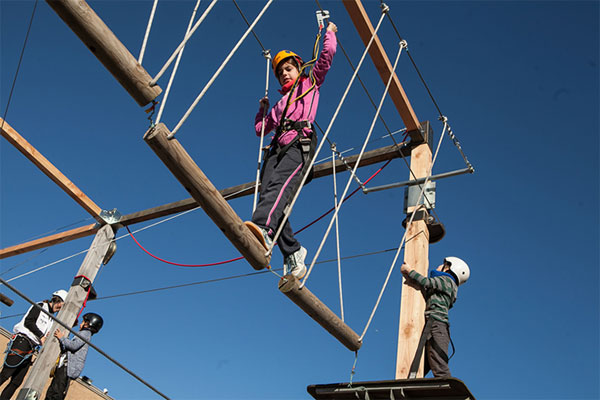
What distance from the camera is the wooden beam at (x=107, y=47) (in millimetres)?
2367

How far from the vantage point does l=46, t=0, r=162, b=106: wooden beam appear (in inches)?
93.2

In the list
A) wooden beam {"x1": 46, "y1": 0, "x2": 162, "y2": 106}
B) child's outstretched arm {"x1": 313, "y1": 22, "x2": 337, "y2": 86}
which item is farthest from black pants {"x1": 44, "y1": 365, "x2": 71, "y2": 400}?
wooden beam {"x1": 46, "y1": 0, "x2": 162, "y2": 106}

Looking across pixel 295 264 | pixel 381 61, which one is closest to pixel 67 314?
pixel 295 264

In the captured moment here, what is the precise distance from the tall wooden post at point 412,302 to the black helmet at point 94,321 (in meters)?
3.13

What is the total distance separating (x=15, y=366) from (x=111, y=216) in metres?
1.96

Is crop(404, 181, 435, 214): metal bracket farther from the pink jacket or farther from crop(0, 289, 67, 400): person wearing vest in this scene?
crop(0, 289, 67, 400): person wearing vest

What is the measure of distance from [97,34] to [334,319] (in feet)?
6.95

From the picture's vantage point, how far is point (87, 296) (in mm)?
6648

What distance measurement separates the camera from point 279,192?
3.54 meters

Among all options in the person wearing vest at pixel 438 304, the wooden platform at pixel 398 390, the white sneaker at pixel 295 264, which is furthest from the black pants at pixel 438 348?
the white sneaker at pixel 295 264

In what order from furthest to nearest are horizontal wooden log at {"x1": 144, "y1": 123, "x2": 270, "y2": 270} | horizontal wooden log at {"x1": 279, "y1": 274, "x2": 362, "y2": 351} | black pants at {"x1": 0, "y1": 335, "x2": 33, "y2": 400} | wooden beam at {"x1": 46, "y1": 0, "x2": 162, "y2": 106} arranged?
1. black pants at {"x1": 0, "y1": 335, "x2": 33, "y2": 400}
2. horizontal wooden log at {"x1": 279, "y1": 274, "x2": 362, "y2": 351}
3. horizontal wooden log at {"x1": 144, "y1": 123, "x2": 270, "y2": 270}
4. wooden beam at {"x1": 46, "y1": 0, "x2": 162, "y2": 106}

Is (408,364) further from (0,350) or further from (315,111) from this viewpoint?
(0,350)

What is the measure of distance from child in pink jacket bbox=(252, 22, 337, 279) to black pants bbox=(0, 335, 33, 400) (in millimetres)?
3675

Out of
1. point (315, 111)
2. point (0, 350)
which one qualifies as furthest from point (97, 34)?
point (0, 350)
